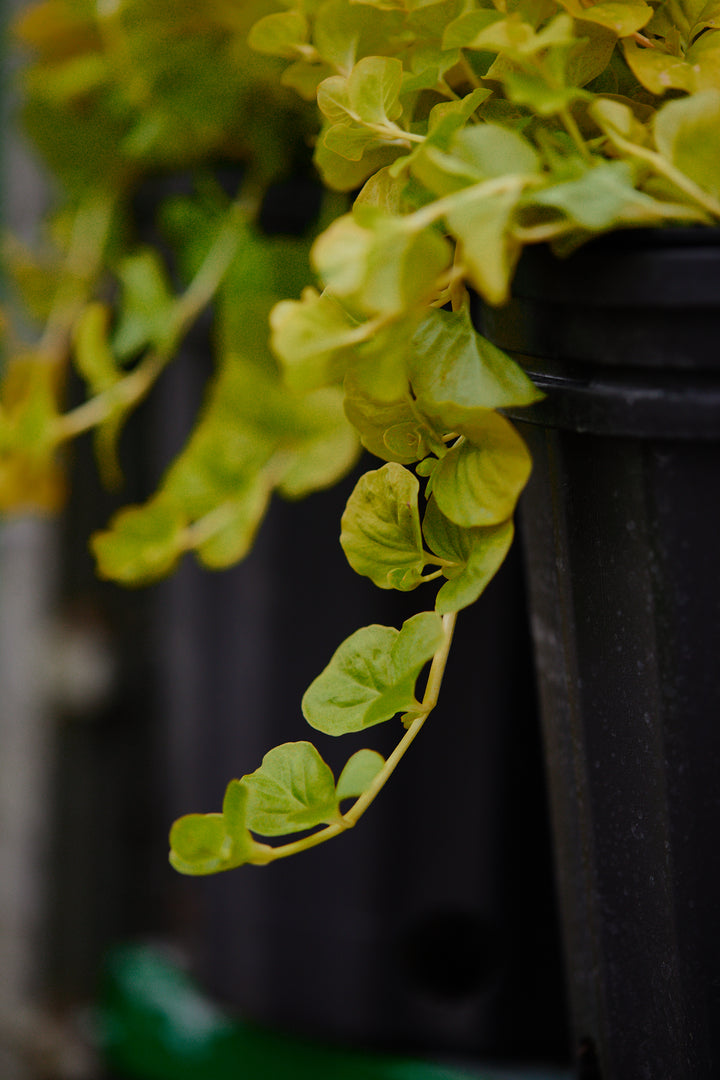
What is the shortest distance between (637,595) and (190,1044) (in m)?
0.76

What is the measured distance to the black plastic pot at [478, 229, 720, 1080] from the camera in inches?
13.5

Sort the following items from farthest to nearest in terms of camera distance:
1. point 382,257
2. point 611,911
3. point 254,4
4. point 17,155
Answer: point 17,155 → point 254,4 → point 611,911 → point 382,257

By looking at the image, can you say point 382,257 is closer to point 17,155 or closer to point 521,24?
point 521,24

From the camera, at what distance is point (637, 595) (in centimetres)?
37

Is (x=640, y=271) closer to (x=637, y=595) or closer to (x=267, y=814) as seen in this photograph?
(x=637, y=595)

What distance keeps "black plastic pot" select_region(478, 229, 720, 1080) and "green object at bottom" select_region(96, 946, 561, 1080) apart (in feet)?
1.56

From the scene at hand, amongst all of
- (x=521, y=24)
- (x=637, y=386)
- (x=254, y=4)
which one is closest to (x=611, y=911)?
(x=637, y=386)

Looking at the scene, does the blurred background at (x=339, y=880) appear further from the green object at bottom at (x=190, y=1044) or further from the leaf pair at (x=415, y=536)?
the leaf pair at (x=415, y=536)

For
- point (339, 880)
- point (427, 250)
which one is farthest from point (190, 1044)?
point (427, 250)

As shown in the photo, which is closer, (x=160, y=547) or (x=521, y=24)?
(x=521, y=24)

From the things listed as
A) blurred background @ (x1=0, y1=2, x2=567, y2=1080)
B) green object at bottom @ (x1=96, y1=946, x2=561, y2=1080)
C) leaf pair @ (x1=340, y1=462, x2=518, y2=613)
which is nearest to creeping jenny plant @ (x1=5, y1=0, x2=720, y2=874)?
leaf pair @ (x1=340, y1=462, x2=518, y2=613)

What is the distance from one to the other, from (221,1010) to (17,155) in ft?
3.15

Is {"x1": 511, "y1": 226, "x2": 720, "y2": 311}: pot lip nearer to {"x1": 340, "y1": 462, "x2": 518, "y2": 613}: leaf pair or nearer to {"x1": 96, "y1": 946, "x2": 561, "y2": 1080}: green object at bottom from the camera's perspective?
{"x1": 340, "y1": 462, "x2": 518, "y2": 613}: leaf pair

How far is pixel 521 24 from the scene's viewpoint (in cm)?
34
